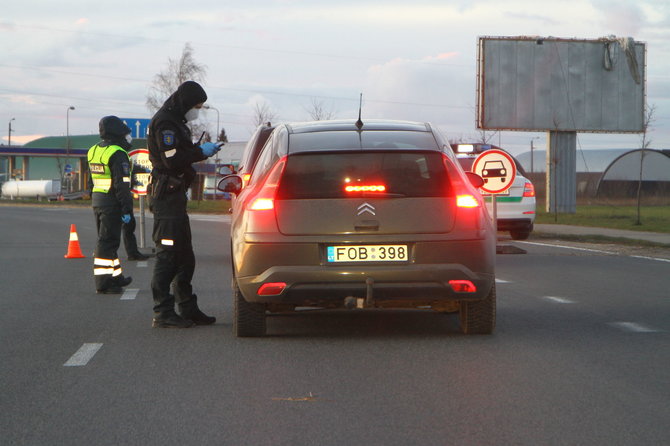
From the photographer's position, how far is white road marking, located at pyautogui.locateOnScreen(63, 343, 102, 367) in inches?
282

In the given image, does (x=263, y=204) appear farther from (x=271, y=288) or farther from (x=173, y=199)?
(x=173, y=199)

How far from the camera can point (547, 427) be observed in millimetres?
5266

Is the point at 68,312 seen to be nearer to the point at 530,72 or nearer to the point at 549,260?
the point at 549,260

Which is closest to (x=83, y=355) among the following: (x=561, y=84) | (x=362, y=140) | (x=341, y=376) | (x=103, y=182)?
(x=341, y=376)

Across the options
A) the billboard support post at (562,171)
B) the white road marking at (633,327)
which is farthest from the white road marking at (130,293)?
the billboard support post at (562,171)

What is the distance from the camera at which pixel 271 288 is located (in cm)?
761

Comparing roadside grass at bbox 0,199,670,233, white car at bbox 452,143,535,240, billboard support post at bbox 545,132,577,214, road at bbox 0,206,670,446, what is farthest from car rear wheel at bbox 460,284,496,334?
billboard support post at bbox 545,132,577,214

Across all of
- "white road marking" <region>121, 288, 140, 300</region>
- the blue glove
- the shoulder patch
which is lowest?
"white road marking" <region>121, 288, 140, 300</region>

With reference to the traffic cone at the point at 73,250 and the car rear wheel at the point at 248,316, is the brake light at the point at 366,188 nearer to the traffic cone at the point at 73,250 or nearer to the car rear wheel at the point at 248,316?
the car rear wheel at the point at 248,316

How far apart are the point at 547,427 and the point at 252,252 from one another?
298 cm

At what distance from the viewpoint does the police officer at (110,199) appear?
11742mm

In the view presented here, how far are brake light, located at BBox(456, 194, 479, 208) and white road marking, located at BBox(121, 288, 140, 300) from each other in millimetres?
4581

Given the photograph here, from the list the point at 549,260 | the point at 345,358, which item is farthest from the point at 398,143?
the point at 549,260

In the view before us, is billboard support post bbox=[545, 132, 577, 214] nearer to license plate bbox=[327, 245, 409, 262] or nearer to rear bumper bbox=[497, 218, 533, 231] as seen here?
rear bumper bbox=[497, 218, 533, 231]
